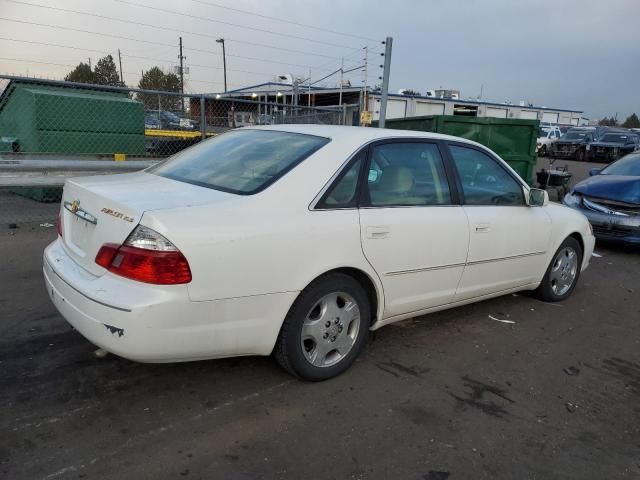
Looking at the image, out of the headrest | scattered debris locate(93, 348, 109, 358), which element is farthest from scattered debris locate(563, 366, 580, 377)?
scattered debris locate(93, 348, 109, 358)

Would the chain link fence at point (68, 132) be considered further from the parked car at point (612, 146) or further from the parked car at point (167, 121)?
the parked car at point (612, 146)

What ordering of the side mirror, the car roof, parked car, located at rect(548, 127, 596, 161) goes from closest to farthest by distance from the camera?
the car roof
the side mirror
parked car, located at rect(548, 127, 596, 161)

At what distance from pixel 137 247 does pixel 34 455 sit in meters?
1.07

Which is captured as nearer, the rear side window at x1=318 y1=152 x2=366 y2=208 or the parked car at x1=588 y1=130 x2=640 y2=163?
the rear side window at x1=318 y1=152 x2=366 y2=208

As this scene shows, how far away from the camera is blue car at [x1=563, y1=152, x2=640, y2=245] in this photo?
7.05 meters

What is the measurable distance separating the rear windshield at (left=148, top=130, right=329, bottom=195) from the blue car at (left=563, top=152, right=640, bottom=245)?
222 inches

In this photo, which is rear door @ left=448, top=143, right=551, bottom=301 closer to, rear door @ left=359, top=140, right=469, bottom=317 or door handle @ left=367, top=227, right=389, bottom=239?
rear door @ left=359, top=140, right=469, bottom=317

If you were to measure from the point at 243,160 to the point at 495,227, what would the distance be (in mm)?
1992

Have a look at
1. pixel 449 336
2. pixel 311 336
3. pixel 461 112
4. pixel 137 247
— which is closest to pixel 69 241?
pixel 137 247

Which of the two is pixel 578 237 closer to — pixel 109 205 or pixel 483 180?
pixel 483 180

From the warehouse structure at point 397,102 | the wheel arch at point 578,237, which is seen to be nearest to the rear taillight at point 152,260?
the wheel arch at point 578,237

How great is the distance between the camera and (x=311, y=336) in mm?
3068

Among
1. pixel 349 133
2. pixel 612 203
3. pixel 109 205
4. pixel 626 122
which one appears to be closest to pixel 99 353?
pixel 109 205

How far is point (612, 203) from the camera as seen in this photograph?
24.0ft
